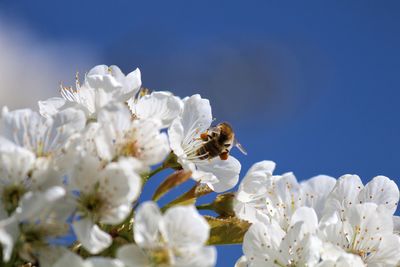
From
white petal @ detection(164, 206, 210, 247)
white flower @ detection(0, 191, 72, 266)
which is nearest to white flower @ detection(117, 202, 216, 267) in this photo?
white petal @ detection(164, 206, 210, 247)

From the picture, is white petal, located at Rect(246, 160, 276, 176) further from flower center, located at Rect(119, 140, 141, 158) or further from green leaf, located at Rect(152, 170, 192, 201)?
flower center, located at Rect(119, 140, 141, 158)

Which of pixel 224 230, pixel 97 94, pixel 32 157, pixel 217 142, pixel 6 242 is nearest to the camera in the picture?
pixel 6 242

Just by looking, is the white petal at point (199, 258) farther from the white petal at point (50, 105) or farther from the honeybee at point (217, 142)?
the white petal at point (50, 105)

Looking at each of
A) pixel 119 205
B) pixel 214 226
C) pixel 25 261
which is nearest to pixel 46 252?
pixel 25 261

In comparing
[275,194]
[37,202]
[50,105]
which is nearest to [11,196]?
[37,202]

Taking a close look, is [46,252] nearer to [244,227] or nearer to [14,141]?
[14,141]

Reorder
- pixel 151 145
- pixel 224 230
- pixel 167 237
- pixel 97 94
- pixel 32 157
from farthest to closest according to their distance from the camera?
pixel 97 94 < pixel 224 230 < pixel 151 145 < pixel 32 157 < pixel 167 237

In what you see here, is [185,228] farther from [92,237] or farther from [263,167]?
[263,167]
